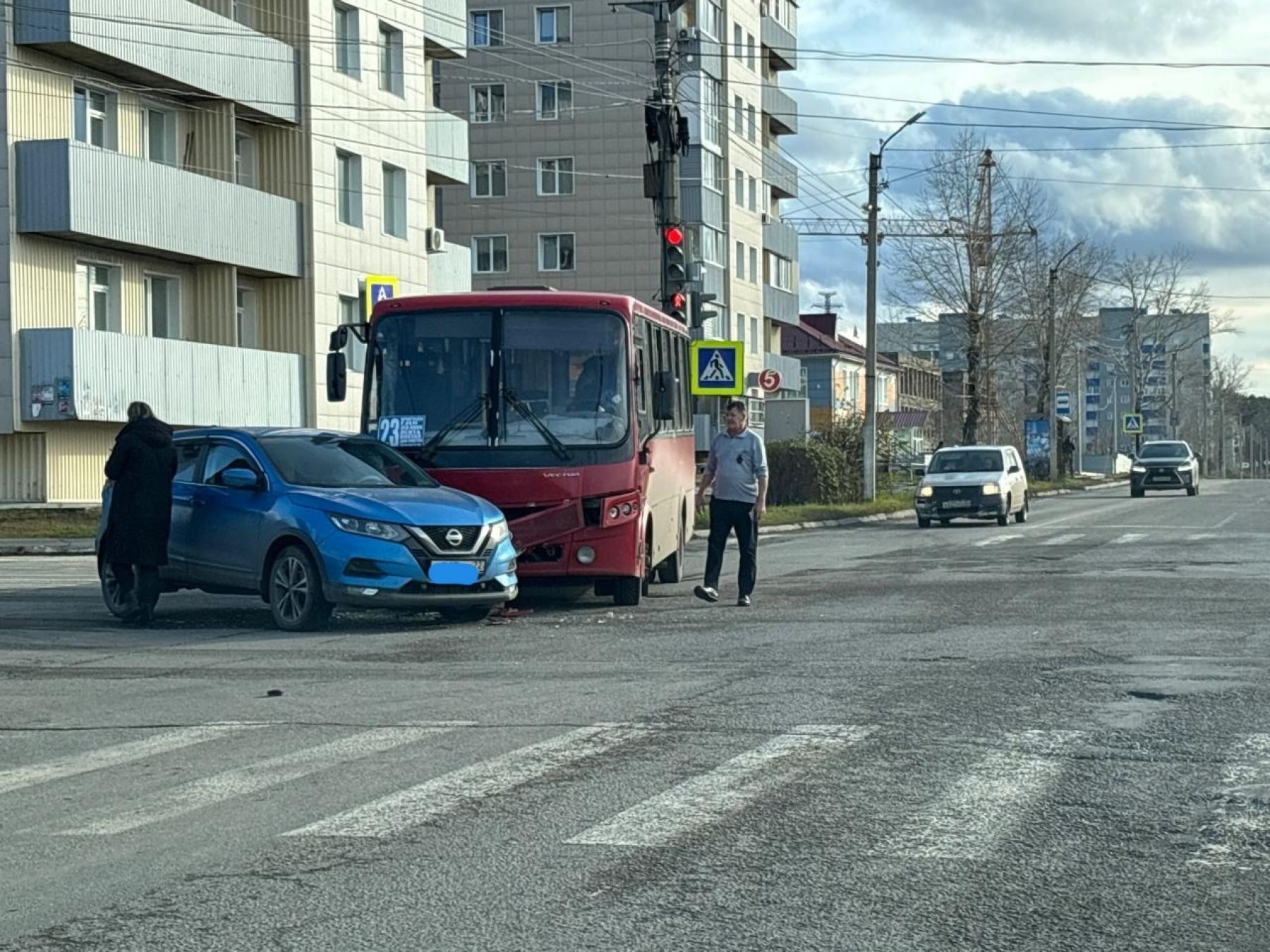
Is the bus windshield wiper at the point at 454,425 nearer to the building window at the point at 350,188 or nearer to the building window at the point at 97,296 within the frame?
the building window at the point at 97,296

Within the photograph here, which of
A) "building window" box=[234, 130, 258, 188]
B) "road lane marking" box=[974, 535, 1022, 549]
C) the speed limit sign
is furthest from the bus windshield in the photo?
the speed limit sign

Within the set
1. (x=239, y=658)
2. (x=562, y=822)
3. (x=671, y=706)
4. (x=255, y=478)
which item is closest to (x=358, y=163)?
(x=255, y=478)

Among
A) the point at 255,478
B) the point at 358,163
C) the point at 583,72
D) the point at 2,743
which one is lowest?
the point at 2,743

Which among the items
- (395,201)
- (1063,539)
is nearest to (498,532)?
(1063,539)

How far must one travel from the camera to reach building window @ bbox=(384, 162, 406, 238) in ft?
146

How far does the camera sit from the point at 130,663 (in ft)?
41.5

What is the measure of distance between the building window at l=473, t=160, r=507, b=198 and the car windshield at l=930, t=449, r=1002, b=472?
30981mm

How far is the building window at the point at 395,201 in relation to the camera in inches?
1752

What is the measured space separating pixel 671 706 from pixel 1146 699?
262 centimetres

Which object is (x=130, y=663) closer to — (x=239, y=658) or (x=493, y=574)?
(x=239, y=658)

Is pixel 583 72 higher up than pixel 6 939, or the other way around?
pixel 583 72

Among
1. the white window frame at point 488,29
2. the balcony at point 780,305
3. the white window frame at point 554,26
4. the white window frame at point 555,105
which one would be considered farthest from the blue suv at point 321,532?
the balcony at point 780,305

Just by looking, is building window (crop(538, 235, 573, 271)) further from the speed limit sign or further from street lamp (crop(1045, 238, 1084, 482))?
the speed limit sign

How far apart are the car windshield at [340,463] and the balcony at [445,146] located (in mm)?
31055
